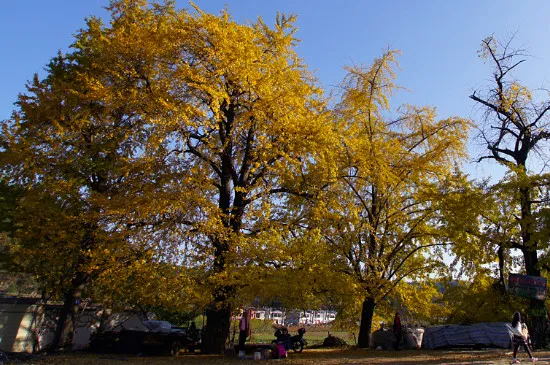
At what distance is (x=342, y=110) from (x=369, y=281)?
22.4 ft

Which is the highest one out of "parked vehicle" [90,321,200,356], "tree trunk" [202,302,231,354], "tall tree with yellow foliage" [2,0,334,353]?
"tall tree with yellow foliage" [2,0,334,353]

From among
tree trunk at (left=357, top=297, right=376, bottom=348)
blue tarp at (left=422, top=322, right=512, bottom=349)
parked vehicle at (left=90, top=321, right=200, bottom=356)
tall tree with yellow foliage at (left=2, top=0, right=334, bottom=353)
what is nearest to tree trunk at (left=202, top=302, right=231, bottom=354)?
tall tree with yellow foliage at (left=2, top=0, right=334, bottom=353)

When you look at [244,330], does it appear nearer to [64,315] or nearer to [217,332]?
[217,332]

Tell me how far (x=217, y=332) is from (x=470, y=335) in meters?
9.55

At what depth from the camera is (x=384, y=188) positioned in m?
16.2

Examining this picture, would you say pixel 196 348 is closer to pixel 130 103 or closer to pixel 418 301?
pixel 418 301

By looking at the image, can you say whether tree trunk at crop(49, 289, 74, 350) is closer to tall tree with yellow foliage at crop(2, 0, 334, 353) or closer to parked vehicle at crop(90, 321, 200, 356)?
parked vehicle at crop(90, 321, 200, 356)

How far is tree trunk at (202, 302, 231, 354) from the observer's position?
1431 centimetres

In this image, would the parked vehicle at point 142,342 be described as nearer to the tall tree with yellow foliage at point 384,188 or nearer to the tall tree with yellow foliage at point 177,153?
the tall tree with yellow foliage at point 177,153

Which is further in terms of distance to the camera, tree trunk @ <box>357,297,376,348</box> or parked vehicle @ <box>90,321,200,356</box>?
tree trunk @ <box>357,297,376,348</box>

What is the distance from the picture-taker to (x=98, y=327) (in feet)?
75.9

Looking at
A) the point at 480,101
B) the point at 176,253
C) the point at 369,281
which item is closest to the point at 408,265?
the point at 369,281

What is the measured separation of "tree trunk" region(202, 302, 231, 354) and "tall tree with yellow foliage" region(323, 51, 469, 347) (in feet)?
13.9

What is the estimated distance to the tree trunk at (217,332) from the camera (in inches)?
564
